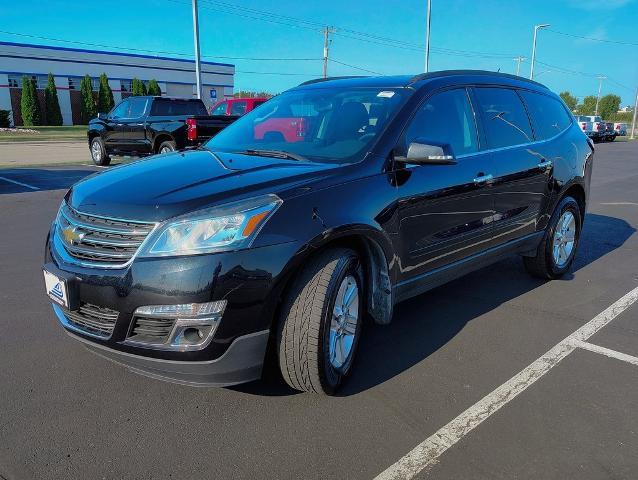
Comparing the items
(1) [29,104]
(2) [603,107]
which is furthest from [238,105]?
(2) [603,107]

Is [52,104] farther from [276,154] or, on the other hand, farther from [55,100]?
[276,154]

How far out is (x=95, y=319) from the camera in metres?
2.62

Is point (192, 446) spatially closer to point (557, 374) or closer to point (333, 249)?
point (333, 249)

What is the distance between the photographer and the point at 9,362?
3283 millimetres

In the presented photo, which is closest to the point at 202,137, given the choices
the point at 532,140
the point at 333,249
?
the point at 532,140

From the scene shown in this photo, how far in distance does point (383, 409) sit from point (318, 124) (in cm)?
194

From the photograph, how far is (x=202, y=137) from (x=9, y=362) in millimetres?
9852

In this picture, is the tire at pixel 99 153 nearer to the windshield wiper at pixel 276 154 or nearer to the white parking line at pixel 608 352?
the windshield wiper at pixel 276 154

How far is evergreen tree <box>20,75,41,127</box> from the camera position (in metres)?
47.2

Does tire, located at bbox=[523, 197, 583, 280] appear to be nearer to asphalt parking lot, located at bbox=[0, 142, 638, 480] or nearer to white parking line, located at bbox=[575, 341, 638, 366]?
asphalt parking lot, located at bbox=[0, 142, 638, 480]

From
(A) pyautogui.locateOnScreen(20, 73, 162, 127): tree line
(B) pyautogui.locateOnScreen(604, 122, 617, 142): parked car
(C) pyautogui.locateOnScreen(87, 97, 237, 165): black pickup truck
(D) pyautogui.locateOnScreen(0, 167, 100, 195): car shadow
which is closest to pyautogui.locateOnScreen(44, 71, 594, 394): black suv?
(D) pyautogui.locateOnScreen(0, 167, 100, 195): car shadow

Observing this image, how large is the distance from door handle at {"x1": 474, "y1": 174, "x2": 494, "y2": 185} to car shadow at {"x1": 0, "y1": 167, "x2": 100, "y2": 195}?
7995 mm

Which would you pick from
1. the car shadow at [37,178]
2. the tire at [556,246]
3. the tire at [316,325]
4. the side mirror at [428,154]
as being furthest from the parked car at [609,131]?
the tire at [316,325]

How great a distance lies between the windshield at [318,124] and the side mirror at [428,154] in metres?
0.26
